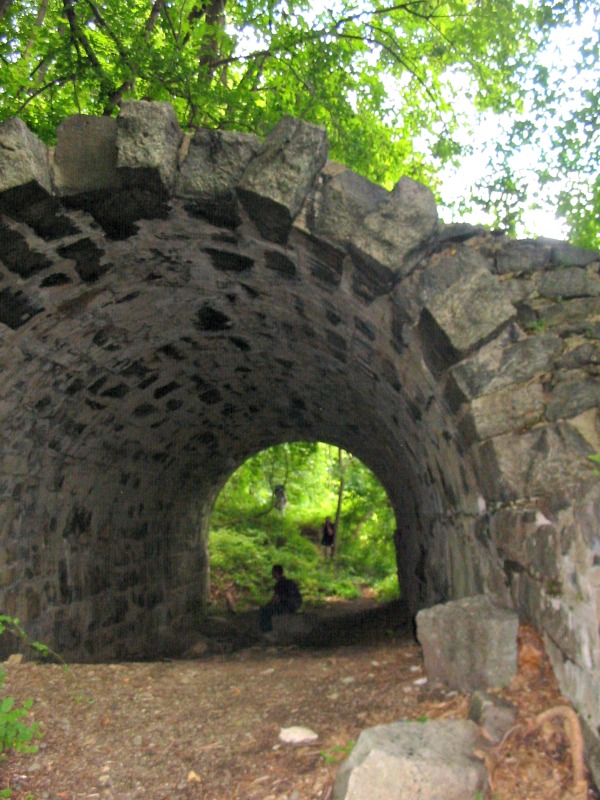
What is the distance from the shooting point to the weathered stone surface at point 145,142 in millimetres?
3422

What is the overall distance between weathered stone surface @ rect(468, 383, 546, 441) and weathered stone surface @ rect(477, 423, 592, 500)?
0.05m

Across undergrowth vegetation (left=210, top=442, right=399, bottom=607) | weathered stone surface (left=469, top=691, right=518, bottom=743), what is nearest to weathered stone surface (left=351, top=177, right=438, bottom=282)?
weathered stone surface (left=469, top=691, right=518, bottom=743)

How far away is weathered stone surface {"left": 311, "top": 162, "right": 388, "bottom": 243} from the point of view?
134 inches

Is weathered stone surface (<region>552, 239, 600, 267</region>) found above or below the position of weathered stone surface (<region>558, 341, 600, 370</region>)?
above

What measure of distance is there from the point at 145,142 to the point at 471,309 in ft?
5.90

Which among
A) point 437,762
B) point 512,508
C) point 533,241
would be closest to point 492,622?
point 512,508

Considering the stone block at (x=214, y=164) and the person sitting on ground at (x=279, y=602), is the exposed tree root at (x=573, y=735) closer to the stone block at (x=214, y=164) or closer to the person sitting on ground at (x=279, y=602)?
the stone block at (x=214, y=164)

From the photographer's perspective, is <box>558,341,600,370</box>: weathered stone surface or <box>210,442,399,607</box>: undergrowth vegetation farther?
<box>210,442,399,607</box>: undergrowth vegetation

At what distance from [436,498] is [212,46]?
6.22 meters

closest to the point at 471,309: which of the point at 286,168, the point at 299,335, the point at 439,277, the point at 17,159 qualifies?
the point at 439,277

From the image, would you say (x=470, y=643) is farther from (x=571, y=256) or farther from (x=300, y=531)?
(x=300, y=531)

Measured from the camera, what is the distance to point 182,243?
4.03 metres

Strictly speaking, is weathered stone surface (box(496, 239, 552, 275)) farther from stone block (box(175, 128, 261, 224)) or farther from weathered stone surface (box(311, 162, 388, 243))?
stone block (box(175, 128, 261, 224))

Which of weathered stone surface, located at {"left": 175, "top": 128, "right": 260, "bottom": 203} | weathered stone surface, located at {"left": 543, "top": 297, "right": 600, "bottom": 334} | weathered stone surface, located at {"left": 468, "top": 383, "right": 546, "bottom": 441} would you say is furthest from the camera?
weathered stone surface, located at {"left": 175, "top": 128, "right": 260, "bottom": 203}
